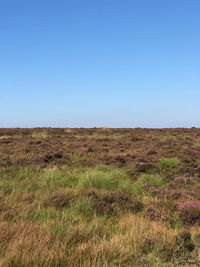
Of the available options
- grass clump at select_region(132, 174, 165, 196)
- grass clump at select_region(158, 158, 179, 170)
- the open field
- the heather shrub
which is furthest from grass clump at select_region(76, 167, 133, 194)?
grass clump at select_region(158, 158, 179, 170)

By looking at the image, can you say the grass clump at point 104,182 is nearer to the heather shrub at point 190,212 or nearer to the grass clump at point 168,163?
the heather shrub at point 190,212

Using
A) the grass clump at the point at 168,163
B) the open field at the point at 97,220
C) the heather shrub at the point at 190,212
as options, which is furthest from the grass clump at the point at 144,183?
the grass clump at the point at 168,163

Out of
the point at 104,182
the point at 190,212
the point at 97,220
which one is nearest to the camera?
the point at 97,220

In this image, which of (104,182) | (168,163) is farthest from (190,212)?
(168,163)

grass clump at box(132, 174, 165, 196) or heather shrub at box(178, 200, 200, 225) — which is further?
grass clump at box(132, 174, 165, 196)

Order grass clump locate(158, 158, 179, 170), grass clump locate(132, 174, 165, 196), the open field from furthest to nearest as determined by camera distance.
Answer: grass clump locate(158, 158, 179, 170) → grass clump locate(132, 174, 165, 196) → the open field

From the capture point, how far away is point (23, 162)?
348 inches

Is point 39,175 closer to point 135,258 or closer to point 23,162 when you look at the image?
point 23,162

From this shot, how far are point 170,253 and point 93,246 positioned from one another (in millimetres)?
1070

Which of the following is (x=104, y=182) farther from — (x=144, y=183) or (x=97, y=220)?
(x=97, y=220)

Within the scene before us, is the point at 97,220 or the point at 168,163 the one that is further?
the point at 168,163

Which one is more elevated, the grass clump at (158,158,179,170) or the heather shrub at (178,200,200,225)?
the grass clump at (158,158,179,170)

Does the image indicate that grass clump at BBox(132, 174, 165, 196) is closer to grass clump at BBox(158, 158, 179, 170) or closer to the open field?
the open field

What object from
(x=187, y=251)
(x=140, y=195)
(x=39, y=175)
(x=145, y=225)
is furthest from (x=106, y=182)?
(x=187, y=251)
